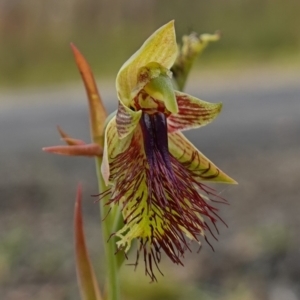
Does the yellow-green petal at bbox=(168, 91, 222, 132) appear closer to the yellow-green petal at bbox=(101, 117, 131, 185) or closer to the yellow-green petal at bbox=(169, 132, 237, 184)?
the yellow-green petal at bbox=(169, 132, 237, 184)

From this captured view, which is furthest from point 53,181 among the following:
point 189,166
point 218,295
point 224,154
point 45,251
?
point 189,166

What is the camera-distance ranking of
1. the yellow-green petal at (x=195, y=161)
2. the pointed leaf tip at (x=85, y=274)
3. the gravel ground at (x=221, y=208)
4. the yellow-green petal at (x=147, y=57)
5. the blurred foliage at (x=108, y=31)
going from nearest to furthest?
the yellow-green petal at (x=147, y=57), the yellow-green petal at (x=195, y=161), the pointed leaf tip at (x=85, y=274), the gravel ground at (x=221, y=208), the blurred foliage at (x=108, y=31)

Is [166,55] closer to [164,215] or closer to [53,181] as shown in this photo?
[164,215]

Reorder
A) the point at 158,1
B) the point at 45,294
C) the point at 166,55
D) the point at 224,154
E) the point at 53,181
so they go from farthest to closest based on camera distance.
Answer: the point at 158,1, the point at 224,154, the point at 53,181, the point at 45,294, the point at 166,55

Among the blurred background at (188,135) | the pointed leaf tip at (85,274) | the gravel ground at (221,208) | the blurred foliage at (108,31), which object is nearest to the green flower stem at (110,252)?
the pointed leaf tip at (85,274)

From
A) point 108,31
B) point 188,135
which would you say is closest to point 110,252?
point 188,135

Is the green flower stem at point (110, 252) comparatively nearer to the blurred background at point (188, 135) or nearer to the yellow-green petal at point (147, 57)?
the yellow-green petal at point (147, 57)

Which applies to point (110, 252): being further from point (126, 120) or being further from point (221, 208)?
point (221, 208)
